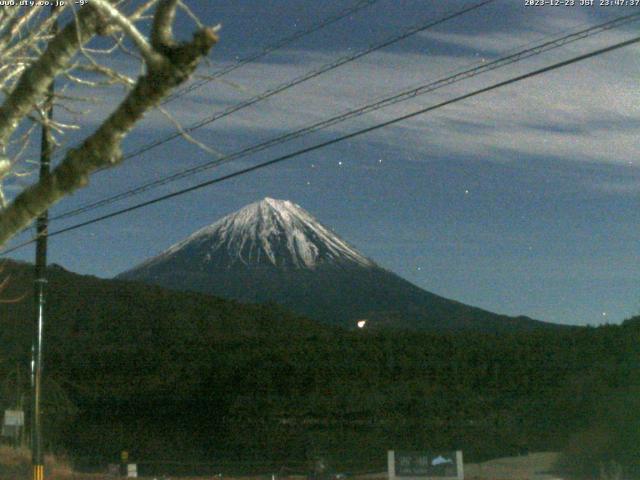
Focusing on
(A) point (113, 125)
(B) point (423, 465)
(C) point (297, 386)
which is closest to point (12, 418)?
(B) point (423, 465)

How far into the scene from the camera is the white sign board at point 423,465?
19.9m

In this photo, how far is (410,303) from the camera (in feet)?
595

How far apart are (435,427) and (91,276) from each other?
52.8 metres

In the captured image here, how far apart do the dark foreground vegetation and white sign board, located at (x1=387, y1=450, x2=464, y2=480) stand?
33.6 feet

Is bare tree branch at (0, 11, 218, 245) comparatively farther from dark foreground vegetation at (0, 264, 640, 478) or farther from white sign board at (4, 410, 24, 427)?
dark foreground vegetation at (0, 264, 640, 478)

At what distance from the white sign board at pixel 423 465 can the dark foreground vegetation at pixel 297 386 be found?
1025 centimetres

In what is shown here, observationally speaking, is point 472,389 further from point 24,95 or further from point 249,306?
point 24,95

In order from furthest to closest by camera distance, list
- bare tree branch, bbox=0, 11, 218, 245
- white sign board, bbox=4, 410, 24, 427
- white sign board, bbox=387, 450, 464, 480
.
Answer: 1. white sign board, bbox=4, 410, 24, 427
2. white sign board, bbox=387, 450, 464, 480
3. bare tree branch, bbox=0, 11, 218, 245

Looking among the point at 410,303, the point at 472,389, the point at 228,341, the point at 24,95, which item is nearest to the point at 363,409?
the point at 472,389

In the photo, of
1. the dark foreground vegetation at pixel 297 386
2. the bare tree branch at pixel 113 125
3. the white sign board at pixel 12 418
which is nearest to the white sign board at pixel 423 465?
the dark foreground vegetation at pixel 297 386

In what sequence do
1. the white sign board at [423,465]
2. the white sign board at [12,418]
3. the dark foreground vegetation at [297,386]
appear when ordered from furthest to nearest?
the dark foreground vegetation at [297,386] < the white sign board at [12,418] < the white sign board at [423,465]

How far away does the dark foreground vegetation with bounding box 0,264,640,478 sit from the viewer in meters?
40.2

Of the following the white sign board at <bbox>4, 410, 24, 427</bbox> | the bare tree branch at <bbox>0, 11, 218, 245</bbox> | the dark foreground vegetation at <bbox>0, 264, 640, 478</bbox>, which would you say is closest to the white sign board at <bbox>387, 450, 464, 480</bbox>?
the dark foreground vegetation at <bbox>0, 264, 640, 478</bbox>

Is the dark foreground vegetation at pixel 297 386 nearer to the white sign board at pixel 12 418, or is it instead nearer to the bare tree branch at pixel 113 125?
the white sign board at pixel 12 418
